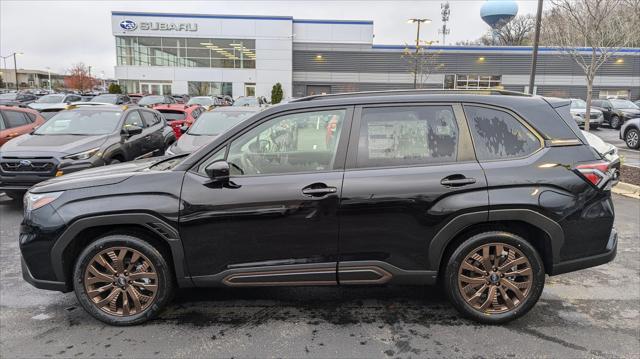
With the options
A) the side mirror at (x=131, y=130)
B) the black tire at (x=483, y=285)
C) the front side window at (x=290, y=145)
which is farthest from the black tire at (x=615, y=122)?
the front side window at (x=290, y=145)

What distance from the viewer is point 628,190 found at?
862 cm

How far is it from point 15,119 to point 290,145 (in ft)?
30.6

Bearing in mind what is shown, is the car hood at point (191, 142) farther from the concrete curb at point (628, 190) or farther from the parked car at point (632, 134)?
the parked car at point (632, 134)

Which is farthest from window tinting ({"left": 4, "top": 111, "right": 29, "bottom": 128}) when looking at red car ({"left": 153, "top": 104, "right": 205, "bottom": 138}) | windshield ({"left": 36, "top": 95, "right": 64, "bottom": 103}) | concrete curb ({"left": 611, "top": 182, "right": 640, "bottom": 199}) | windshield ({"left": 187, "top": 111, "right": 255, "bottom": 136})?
windshield ({"left": 36, "top": 95, "right": 64, "bottom": 103})

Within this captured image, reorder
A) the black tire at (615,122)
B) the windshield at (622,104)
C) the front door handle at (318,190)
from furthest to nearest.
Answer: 1. the windshield at (622,104)
2. the black tire at (615,122)
3. the front door handle at (318,190)

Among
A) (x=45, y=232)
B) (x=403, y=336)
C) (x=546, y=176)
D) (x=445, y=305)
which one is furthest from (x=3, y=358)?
(x=546, y=176)

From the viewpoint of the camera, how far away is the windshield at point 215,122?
905cm

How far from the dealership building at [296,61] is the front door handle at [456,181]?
138ft

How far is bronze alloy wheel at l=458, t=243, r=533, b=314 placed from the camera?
3502 millimetres

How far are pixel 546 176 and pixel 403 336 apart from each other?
5.27 feet

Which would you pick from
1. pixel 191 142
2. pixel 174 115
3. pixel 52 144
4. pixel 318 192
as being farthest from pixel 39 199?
pixel 174 115

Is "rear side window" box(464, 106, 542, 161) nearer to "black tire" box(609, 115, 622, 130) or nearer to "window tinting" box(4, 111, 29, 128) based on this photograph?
"window tinting" box(4, 111, 29, 128)

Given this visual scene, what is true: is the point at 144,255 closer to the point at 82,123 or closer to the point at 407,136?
the point at 407,136

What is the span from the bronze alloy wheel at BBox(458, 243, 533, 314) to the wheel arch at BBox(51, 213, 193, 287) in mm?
2162
